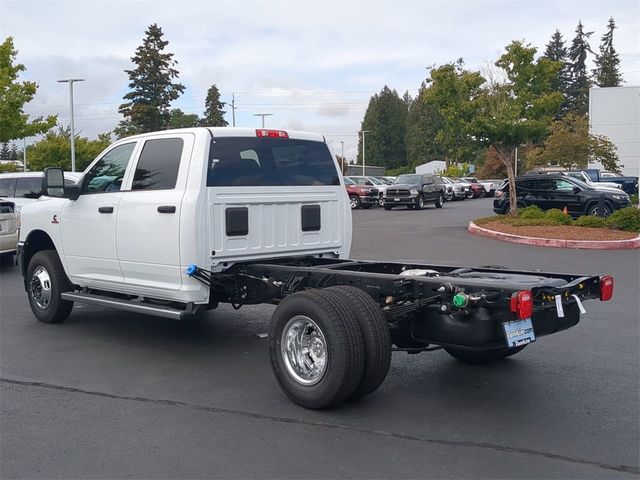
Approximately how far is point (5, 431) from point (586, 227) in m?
16.5

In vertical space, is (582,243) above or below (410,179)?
below

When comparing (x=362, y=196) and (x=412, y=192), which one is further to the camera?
(x=362, y=196)

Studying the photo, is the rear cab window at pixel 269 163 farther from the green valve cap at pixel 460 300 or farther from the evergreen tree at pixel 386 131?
the evergreen tree at pixel 386 131

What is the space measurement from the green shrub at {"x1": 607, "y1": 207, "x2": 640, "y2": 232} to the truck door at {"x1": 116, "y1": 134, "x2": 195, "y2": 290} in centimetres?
1448

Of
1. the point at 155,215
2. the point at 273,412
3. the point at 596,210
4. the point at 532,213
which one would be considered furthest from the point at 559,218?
the point at 273,412

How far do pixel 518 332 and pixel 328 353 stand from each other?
54.5 inches

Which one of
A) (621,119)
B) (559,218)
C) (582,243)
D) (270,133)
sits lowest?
(582,243)

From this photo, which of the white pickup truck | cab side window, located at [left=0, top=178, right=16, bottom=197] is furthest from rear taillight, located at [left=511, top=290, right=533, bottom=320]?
cab side window, located at [left=0, top=178, right=16, bottom=197]

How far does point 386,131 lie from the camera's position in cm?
11550

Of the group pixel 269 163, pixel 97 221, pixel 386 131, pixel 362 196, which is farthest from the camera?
pixel 386 131

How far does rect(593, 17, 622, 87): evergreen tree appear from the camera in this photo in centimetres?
9050

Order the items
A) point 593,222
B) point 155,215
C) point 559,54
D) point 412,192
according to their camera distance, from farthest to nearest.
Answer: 1. point 559,54
2. point 412,192
3. point 593,222
4. point 155,215

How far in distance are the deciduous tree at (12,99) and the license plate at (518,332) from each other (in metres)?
26.3

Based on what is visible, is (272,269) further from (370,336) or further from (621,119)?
(621,119)
